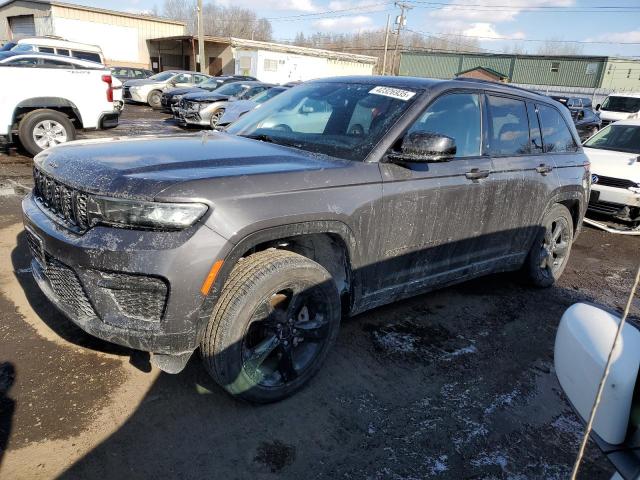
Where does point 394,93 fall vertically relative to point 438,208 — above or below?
above

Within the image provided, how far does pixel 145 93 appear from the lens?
20375 mm

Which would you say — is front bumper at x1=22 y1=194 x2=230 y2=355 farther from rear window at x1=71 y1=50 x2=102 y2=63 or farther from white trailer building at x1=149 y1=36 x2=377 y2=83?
white trailer building at x1=149 y1=36 x2=377 y2=83

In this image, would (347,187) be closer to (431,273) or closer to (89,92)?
(431,273)

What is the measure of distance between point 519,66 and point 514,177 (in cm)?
4687

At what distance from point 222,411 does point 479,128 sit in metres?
2.65

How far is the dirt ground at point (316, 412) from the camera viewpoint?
88.2 inches

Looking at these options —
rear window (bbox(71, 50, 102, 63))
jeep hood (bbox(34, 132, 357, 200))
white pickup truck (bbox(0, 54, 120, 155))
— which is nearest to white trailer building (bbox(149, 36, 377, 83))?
rear window (bbox(71, 50, 102, 63))

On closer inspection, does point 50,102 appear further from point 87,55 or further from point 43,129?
point 87,55

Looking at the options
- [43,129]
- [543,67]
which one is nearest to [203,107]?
[43,129]

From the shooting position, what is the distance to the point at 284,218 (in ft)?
7.73

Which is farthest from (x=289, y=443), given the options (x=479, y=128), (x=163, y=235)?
(x=479, y=128)

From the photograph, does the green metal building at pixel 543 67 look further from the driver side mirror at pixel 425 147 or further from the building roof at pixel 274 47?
the driver side mirror at pixel 425 147

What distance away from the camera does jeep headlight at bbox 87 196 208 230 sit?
2084 mm

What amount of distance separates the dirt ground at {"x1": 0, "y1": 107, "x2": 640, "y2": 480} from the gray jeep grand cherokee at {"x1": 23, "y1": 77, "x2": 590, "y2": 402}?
28 cm
